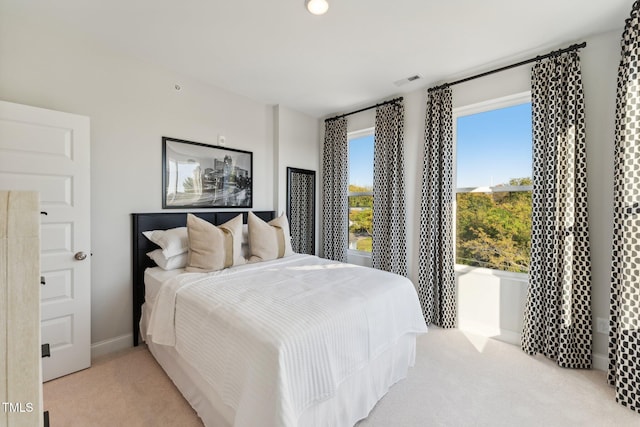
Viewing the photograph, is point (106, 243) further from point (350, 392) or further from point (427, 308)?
point (427, 308)

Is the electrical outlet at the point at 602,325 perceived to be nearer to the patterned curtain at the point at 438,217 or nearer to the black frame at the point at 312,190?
the patterned curtain at the point at 438,217

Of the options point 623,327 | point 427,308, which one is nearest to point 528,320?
point 623,327

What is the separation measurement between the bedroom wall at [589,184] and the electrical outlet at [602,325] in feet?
0.08

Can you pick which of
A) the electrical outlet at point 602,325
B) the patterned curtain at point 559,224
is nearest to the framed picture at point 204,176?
the patterned curtain at point 559,224

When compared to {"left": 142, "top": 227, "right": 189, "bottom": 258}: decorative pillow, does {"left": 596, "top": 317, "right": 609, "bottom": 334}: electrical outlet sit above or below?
below

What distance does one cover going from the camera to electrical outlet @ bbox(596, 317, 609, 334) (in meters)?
2.20

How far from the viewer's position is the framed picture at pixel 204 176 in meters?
2.82

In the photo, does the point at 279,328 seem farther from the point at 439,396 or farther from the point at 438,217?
the point at 438,217

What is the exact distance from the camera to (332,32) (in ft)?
7.29

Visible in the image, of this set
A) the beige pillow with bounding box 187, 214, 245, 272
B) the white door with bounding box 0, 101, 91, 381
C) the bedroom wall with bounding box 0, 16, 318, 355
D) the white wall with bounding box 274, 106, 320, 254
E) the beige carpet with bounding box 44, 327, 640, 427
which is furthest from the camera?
→ the white wall with bounding box 274, 106, 320, 254

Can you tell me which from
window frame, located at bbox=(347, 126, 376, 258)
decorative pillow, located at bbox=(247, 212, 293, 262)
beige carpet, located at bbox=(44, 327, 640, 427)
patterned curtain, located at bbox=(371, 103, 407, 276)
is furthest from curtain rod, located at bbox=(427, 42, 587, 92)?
beige carpet, located at bbox=(44, 327, 640, 427)

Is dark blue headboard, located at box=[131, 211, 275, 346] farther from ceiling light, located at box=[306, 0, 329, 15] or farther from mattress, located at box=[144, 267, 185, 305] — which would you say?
ceiling light, located at box=[306, 0, 329, 15]

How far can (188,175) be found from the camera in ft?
9.66

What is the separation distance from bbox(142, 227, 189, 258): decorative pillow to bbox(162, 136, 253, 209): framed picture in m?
0.38
